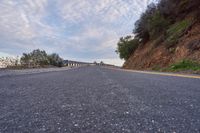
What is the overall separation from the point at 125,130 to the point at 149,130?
18 centimetres

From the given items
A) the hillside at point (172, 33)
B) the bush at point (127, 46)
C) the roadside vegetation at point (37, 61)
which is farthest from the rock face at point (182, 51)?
the bush at point (127, 46)

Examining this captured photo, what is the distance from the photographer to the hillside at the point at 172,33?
18080mm

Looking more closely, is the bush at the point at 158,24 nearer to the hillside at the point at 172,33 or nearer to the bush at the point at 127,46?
the hillside at the point at 172,33

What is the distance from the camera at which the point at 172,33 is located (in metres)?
23.9

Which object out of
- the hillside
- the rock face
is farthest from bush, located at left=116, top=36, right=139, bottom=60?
the rock face

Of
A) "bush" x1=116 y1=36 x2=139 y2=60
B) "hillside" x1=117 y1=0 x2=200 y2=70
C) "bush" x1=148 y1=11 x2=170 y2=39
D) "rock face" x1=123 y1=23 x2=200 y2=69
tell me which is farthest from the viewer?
"bush" x1=116 y1=36 x2=139 y2=60

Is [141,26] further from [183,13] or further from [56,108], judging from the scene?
[56,108]

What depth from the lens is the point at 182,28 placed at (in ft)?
72.2

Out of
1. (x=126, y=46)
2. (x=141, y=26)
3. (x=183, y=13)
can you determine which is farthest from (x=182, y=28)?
(x=126, y=46)

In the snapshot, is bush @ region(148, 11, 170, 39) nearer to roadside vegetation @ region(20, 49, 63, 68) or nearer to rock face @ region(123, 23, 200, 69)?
rock face @ region(123, 23, 200, 69)

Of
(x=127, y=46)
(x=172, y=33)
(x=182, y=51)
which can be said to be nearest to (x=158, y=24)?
(x=172, y=33)

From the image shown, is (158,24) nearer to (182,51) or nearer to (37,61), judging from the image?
(182,51)

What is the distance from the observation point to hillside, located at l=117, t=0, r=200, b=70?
18080 millimetres

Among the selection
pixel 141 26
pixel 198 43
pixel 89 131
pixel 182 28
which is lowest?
pixel 89 131
